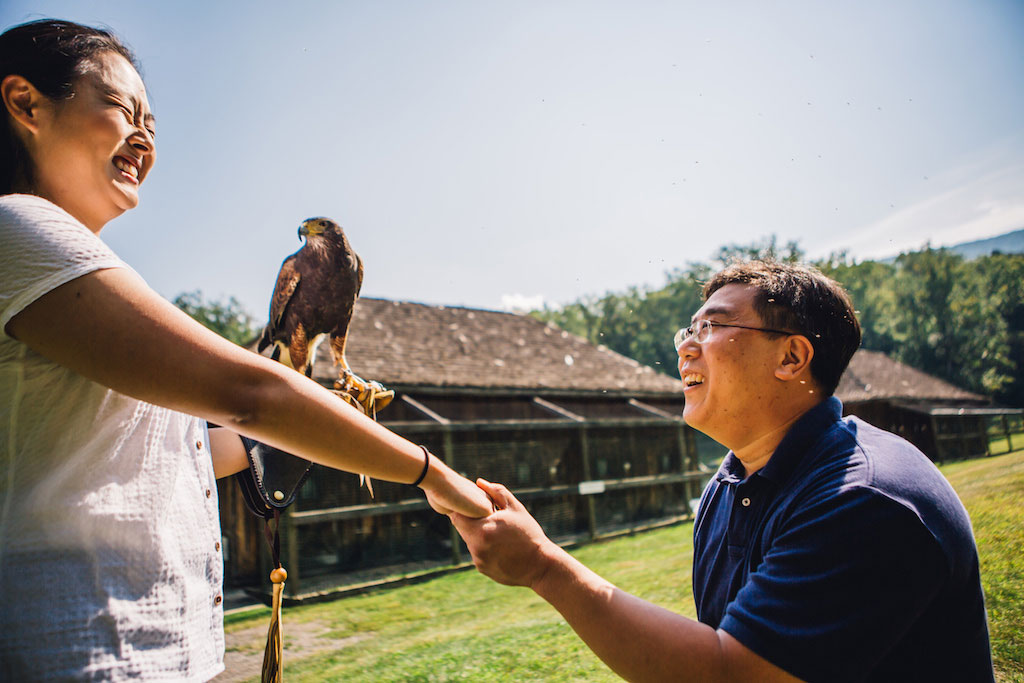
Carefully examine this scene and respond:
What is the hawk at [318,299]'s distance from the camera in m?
1.81

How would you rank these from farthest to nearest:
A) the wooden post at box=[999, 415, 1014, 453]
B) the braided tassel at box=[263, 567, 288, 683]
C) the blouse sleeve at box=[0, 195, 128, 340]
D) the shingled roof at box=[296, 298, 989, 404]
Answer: the shingled roof at box=[296, 298, 989, 404], the wooden post at box=[999, 415, 1014, 453], the braided tassel at box=[263, 567, 288, 683], the blouse sleeve at box=[0, 195, 128, 340]

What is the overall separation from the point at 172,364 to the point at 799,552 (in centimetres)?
132

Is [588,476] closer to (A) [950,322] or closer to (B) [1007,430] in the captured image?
(A) [950,322]

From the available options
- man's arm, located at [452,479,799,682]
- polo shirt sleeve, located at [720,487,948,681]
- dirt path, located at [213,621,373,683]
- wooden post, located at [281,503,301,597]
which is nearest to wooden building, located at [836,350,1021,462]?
polo shirt sleeve, located at [720,487,948,681]

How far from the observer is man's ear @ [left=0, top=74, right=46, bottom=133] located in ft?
3.78

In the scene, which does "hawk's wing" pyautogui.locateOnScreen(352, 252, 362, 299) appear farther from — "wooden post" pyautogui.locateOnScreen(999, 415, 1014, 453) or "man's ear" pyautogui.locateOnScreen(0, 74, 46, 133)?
"wooden post" pyautogui.locateOnScreen(999, 415, 1014, 453)

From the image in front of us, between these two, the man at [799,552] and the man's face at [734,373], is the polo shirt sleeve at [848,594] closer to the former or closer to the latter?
the man at [799,552]

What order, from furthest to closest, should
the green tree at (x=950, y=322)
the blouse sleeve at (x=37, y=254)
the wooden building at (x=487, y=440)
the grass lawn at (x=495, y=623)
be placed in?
the wooden building at (x=487, y=440) → the green tree at (x=950, y=322) → the grass lawn at (x=495, y=623) → the blouse sleeve at (x=37, y=254)

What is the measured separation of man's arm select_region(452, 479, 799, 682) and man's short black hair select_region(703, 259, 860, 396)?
2.97 ft

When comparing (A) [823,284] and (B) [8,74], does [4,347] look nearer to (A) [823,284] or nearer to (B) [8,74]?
(B) [8,74]

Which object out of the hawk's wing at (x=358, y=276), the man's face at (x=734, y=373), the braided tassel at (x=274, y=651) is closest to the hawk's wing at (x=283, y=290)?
the hawk's wing at (x=358, y=276)

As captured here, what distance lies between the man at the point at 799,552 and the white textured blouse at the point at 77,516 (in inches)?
27.8

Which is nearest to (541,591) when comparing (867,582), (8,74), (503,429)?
(867,582)

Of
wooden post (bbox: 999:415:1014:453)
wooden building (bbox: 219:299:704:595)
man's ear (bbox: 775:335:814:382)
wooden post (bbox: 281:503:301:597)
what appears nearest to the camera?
man's ear (bbox: 775:335:814:382)
